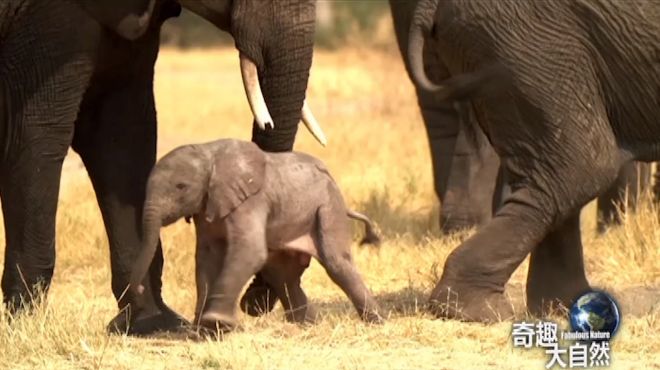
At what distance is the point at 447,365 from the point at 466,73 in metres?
1.43

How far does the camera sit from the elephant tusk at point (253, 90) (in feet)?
22.5

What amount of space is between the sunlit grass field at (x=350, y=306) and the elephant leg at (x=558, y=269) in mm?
271

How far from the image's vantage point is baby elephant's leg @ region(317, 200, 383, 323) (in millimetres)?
6852

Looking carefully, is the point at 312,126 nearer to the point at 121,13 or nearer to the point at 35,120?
the point at 121,13

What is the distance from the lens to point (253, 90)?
22.6ft

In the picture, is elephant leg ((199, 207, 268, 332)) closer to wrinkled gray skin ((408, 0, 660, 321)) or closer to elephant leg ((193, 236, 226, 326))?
elephant leg ((193, 236, 226, 326))

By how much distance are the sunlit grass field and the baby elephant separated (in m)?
0.15

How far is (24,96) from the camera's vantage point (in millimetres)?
6984

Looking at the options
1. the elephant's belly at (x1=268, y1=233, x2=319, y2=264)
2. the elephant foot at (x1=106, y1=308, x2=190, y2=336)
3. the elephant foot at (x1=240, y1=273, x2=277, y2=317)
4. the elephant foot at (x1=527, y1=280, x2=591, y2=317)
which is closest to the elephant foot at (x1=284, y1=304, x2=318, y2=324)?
the elephant foot at (x1=240, y1=273, x2=277, y2=317)

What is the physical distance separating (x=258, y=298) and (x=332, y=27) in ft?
66.5

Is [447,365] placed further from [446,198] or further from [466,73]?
[446,198]

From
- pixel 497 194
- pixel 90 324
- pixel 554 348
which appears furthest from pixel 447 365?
pixel 497 194

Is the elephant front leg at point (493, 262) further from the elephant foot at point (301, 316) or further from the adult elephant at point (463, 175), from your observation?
the adult elephant at point (463, 175)

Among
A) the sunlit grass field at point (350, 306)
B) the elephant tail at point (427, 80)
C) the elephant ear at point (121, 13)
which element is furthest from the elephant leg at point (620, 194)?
the elephant ear at point (121, 13)
